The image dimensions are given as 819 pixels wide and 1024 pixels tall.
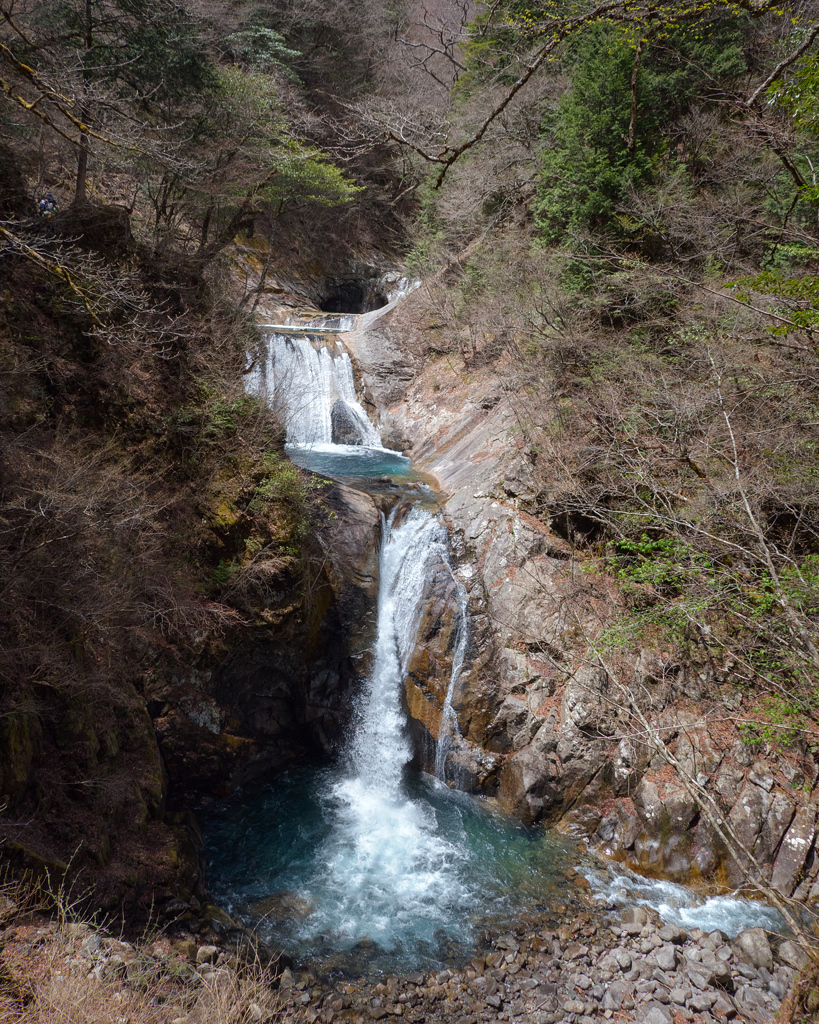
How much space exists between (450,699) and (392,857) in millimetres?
2523

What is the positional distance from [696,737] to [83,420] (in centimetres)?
1011

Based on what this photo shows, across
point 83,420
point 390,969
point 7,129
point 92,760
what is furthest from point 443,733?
point 7,129

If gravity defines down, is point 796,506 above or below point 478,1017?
above

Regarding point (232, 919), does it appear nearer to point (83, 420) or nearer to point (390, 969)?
point (390, 969)

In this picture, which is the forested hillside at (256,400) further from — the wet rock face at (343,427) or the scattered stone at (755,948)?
the wet rock face at (343,427)

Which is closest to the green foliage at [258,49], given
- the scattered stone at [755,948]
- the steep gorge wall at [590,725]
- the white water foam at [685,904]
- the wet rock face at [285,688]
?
the steep gorge wall at [590,725]

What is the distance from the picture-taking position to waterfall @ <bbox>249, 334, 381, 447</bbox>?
14.7m

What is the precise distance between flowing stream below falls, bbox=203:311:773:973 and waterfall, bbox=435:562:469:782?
0.08ft

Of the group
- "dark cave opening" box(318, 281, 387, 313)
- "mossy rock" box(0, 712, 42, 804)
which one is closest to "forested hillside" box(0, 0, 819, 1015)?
"mossy rock" box(0, 712, 42, 804)

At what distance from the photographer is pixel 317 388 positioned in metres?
15.4

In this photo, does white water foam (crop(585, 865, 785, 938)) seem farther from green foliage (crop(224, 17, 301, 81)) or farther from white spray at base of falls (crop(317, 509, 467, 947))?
green foliage (crop(224, 17, 301, 81))

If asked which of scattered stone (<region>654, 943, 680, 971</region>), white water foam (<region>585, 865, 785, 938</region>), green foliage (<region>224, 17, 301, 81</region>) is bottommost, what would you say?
white water foam (<region>585, 865, 785, 938</region>)

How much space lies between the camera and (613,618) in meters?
8.47

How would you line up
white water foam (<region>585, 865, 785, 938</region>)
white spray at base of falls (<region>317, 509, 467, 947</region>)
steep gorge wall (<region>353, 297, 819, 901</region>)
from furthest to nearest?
steep gorge wall (<region>353, 297, 819, 901</region>)
white spray at base of falls (<region>317, 509, 467, 947</region>)
white water foam (<region>585, 865, 785, 938</region>)
